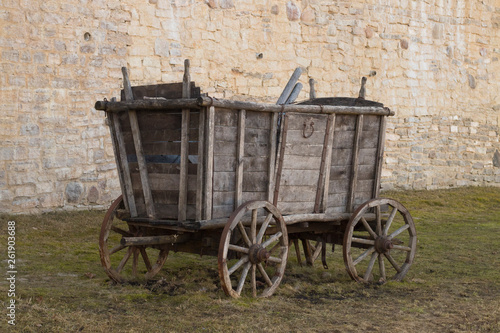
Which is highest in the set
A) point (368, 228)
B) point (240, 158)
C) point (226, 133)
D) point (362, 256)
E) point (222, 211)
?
point (226, 133)

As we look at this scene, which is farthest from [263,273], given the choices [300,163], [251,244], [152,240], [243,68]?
[243,68]

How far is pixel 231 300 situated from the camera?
4688 mm

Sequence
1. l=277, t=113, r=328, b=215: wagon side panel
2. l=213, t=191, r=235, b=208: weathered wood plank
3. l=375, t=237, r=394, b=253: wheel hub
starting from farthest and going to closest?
l=375, t=237, r=394, b=253: wheel hub, l=277, t=113, r=328, b=215: wagon side panel, l=213, t=191, r=235, b=208: weathered wood plank

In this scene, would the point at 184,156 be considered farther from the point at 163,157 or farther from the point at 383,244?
the point at 383,244

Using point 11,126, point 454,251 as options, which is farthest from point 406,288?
point 11,126

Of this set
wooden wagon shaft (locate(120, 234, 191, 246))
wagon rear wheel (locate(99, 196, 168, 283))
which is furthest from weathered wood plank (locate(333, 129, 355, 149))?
wagon rear wheel (locate(99, 196, 168, 283))

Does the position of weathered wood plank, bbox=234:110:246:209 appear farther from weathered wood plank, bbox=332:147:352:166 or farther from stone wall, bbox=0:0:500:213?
stone wall, bbox=0:0:500:213

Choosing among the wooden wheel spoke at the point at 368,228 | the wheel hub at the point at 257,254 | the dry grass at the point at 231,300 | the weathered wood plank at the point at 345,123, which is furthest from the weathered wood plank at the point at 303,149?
Result: the dry grass at the point at 231,300

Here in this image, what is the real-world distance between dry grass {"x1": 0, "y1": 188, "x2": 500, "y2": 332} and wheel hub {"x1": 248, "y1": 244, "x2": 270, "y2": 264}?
30 centimetres

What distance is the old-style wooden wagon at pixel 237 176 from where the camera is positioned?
4.77 meters

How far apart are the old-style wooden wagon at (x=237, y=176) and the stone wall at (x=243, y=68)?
3.19m

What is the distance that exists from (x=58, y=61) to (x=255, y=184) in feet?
14.2

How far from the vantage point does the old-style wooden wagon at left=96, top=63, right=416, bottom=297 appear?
4766 millimetres

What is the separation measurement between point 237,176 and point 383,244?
1647mm
